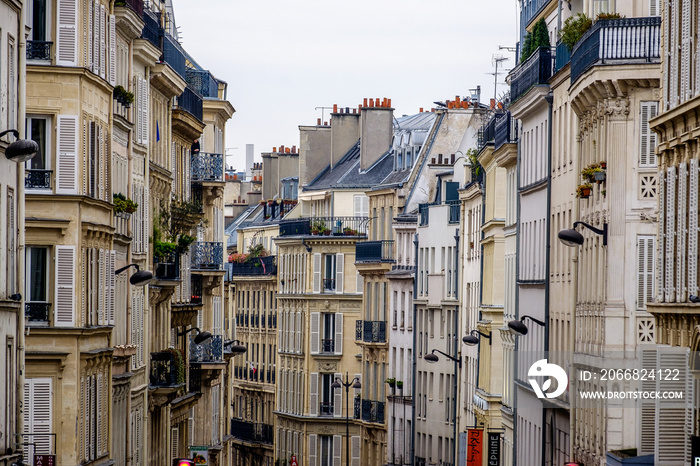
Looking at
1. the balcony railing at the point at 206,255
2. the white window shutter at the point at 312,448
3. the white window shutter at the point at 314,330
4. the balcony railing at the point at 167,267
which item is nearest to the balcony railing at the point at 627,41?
the balcony railing at the point at 167,267

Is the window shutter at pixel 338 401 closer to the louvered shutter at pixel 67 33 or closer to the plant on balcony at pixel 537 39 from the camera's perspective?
the plant on balcony at pixel 537 39

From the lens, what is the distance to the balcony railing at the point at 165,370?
2298 inches

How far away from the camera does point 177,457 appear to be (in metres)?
67.2

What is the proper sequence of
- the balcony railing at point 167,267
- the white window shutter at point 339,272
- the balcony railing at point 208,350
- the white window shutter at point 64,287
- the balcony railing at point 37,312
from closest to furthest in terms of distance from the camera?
the balcony railing at point 37,312, the white window shutter at point 64,287, the balcony railing at point 167,267, the balcony railing at point 208,350, the white window shutter at point 339,272

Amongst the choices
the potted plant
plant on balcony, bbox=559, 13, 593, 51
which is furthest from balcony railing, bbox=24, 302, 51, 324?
plant on balcony, bbox=559, 13, 593, 51

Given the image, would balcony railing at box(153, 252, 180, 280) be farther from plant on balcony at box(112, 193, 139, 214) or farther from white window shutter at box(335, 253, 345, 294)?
white window shutter at box(335, 253, 345, 294)

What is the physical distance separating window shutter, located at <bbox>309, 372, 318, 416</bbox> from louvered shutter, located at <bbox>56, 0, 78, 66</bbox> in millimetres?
65924

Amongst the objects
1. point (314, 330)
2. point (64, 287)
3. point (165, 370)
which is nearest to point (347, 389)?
point (314, 330)

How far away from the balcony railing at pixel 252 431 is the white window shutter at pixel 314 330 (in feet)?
43.9

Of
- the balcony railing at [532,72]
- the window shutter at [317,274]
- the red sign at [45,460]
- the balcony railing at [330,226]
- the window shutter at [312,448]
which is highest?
the balcony railing at [532,72]

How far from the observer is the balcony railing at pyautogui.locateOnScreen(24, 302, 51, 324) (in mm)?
41094

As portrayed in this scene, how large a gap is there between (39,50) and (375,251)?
56.7m

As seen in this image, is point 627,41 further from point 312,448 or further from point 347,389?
point 312,448

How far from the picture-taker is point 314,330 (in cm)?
10681
